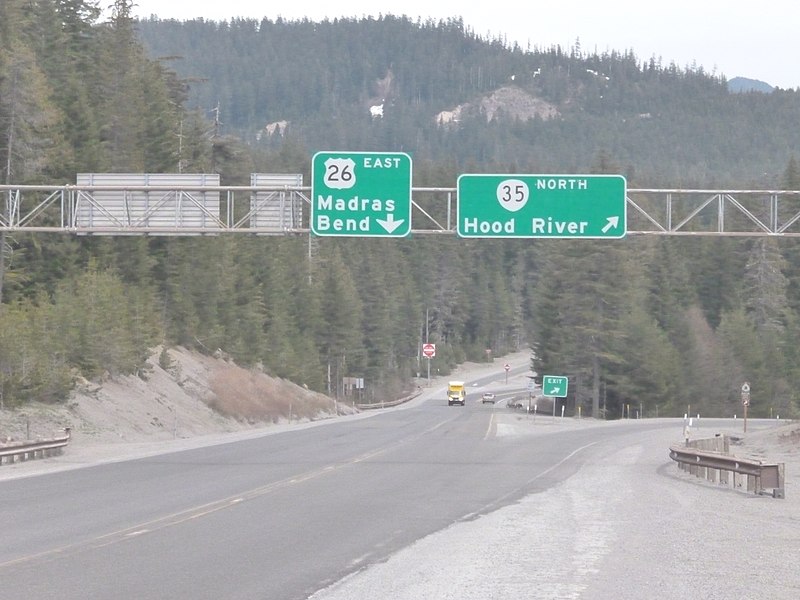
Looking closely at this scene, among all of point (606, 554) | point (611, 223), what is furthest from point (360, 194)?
point (606, 554)

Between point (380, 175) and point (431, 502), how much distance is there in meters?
12.7

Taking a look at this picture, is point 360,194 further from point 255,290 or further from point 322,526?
point 255,290

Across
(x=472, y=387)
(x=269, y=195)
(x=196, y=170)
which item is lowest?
(x=472, y=387)

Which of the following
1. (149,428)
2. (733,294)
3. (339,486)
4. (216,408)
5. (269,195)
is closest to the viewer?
(339,486)

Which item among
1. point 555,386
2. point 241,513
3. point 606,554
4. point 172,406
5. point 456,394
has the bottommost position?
point 456,394

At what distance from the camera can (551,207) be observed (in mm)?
30859

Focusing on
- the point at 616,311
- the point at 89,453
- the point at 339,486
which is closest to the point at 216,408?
the point at 89,453

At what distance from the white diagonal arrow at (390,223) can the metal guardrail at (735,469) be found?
31.2ft

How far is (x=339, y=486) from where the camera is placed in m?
23.5

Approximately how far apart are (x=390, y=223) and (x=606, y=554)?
58.4 ft

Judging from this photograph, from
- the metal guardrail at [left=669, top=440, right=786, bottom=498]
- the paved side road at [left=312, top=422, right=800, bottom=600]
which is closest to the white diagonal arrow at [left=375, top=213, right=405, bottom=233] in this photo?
the metal guardrail at [left=669, top=440, right=786, bottom=498]

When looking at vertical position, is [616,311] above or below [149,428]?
above

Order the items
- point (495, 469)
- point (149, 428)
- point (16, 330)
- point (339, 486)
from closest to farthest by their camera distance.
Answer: point (339, 486), point (495, 469), point (16, 330), point (149, 428)

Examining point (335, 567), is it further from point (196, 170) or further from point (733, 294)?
point (733, 294)
